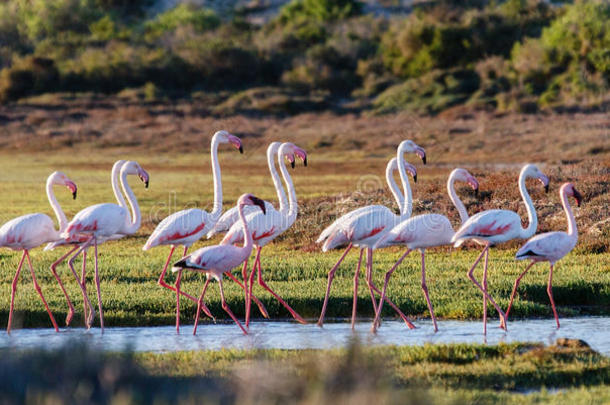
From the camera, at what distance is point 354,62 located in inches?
1988

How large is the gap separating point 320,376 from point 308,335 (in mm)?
3926

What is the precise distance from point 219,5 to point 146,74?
3522 centimetres

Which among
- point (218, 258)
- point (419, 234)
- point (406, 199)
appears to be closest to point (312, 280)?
point (406, 199)

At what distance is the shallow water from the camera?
357 inches

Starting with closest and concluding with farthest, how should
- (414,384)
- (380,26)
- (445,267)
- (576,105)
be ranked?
1. (414,384)
2. (445,267)
3. (576,105)
4. (380,26)

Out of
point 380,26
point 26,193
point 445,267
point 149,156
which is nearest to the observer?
point 445,267

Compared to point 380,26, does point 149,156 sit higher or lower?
lower

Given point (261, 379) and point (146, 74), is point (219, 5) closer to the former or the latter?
point (146, 74)

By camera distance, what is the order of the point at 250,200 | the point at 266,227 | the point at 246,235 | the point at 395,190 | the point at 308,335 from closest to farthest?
the point at 308,335
the point at 250,200
the point at 246,235
the point at 266,227
the point at 395,190

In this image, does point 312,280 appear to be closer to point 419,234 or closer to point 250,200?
point 419,234

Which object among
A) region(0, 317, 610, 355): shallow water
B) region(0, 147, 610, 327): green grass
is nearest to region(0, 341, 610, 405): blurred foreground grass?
region(0, 317, 610, 355): shallow water

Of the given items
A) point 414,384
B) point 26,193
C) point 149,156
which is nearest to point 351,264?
point 414,384

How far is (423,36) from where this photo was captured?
1927 inches

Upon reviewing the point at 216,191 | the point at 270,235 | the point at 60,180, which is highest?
the point at 60,180
